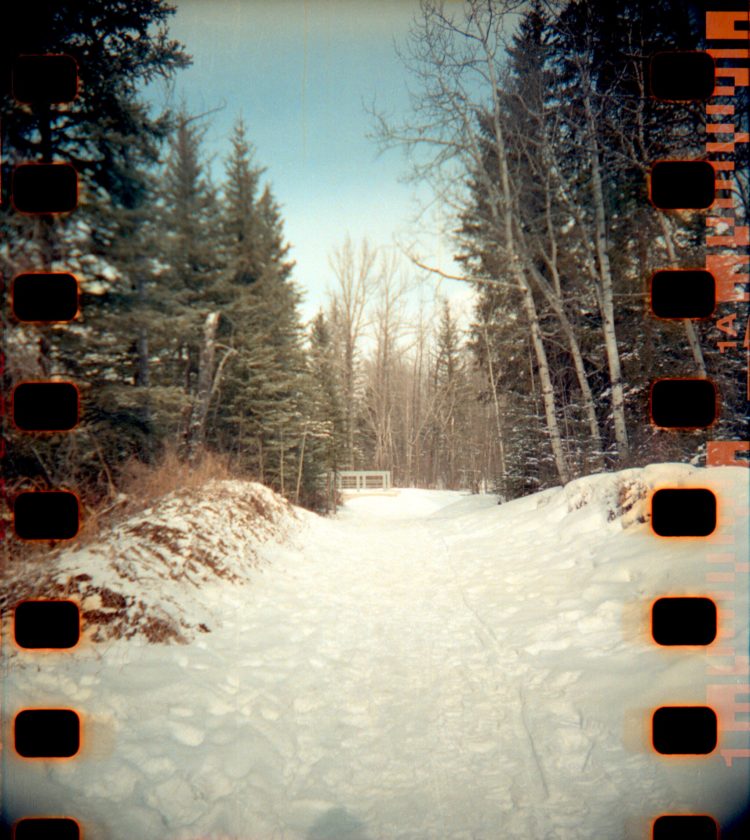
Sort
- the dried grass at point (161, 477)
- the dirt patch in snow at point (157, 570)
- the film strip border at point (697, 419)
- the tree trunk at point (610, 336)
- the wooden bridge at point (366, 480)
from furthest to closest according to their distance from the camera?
the wooden bridge at point (366, 480), the tree trunk at point (610, 336), the dried grass at point (161, 477), the dirt patch in snow at point (157, 570), the film strip border at point (697, 419)

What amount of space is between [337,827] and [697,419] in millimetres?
2163

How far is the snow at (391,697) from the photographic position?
5.52ft

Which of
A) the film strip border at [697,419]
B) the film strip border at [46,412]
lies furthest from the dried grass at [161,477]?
the film strip border at [697,419]

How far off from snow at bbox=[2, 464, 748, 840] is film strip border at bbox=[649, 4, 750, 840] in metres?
0.10

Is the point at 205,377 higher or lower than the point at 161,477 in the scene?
higher

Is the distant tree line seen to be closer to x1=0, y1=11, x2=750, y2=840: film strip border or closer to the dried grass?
x1=0, y1=11, x2=750, y2=840: film strip border

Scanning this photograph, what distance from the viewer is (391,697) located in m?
2.63

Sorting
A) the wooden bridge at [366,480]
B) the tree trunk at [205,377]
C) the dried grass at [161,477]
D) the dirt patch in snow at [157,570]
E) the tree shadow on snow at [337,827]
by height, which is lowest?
the wooden bridge at [366,480]

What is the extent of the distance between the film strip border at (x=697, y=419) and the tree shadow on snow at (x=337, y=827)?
3.66 feet

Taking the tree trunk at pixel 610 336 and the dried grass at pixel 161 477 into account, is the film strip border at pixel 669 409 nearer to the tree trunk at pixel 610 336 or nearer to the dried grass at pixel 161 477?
the dried grass at pixel 161 477

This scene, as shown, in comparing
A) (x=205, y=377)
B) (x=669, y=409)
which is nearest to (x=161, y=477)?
(x=205, y=377)

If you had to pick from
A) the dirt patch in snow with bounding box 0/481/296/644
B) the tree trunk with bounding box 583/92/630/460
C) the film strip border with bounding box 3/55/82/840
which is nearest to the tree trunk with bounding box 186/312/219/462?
the dirt patch in snow with bounding box 0/481/296/644

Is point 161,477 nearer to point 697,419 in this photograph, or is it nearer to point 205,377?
point 205,377

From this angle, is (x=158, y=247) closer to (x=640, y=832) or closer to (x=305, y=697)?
(x=305, y=697)
